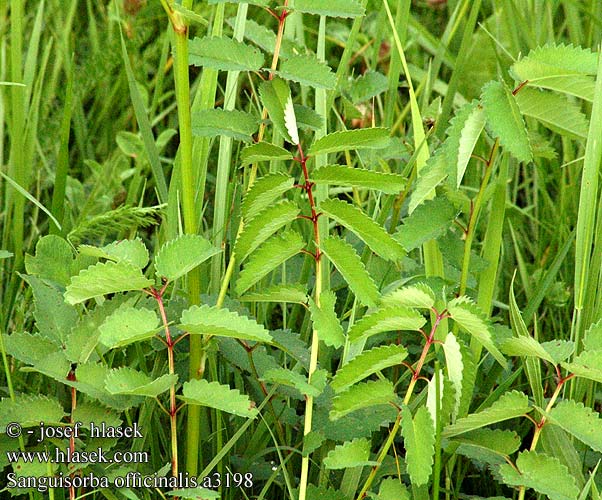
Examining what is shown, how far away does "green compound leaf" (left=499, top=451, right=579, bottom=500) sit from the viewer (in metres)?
0.97

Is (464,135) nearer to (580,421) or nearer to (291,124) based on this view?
(291,124)

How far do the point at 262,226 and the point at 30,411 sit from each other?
1.16 ft

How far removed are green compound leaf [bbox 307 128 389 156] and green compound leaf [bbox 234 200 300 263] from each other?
0.28 feet

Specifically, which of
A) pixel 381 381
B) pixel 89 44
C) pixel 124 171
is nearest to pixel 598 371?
pixel 381 381

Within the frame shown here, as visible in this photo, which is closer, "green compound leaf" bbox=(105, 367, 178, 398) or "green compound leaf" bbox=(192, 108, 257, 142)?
"green compound leaf" bbox=(105, 367, 178, 398)

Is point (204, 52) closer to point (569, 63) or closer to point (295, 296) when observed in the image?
point (295, 296)

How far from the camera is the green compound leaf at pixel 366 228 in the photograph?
0.99 meters

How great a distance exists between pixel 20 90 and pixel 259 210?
0.62m

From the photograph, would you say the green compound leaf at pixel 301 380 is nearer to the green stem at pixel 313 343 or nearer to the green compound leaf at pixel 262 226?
the green stem at pixel 313 343

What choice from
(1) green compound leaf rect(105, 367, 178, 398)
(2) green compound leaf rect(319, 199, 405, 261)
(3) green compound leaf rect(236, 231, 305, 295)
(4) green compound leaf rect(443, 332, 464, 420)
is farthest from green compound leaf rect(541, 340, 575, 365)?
(1) green compound leaf rect(105, 367, 178, 398)

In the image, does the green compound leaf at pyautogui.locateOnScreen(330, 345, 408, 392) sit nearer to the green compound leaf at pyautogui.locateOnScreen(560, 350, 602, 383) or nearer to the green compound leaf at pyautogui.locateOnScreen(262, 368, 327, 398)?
the green compound leaf at pyautogui.locateOnScreen(262, 368, 327, 398)

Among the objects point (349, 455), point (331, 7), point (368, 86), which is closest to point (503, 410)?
point (349, 455)

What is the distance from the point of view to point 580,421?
3.20 ft

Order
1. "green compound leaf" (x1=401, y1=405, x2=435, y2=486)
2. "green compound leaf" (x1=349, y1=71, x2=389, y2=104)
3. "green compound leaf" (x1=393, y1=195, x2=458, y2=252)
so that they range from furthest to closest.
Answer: "green compound leaf" (x1=349, y1=71, x2=389, y2=104) < "green compound leaf" (x1=393, y1=195, x2=458, y2=252) < "green compound leaf" (x1=401, y1=405, x2=435, y2=486)
